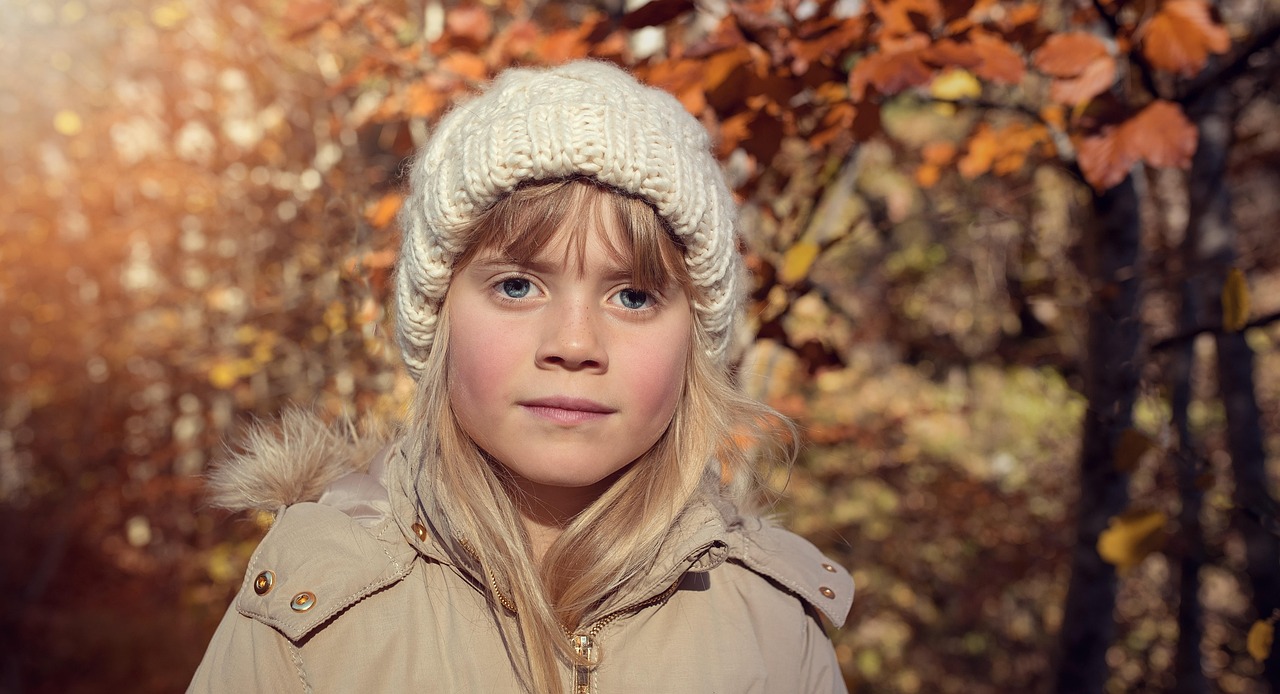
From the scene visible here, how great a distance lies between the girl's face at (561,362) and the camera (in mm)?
1489

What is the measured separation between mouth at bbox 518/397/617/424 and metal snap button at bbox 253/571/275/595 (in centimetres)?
49

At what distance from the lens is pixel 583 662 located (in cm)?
158

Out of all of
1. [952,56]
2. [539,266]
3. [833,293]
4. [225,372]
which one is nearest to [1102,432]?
[952,56]

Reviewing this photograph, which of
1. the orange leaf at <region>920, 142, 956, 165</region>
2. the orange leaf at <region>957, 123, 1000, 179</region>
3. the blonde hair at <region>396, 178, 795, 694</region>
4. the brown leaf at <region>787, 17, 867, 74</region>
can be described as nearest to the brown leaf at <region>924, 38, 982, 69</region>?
the brown leaf at <region>787, 17, 867, 74</region>

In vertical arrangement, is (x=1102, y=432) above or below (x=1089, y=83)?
below

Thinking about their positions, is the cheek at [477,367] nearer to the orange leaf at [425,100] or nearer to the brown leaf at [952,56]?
the brown leaf at [952,56]

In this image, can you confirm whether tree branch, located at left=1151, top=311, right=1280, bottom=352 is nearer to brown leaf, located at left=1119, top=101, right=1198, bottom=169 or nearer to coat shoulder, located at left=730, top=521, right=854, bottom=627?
brown leaf, located at left=1119, top=101, right=1198, bottom=169

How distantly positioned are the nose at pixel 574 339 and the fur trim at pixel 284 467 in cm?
56

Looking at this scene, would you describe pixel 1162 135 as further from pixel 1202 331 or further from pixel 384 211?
pixel 384 211

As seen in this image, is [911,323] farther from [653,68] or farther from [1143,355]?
[653,68]

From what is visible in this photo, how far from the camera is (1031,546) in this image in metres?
5.67

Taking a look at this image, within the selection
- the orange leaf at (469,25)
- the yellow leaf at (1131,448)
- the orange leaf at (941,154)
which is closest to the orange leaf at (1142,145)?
the yellow leaf at (1131,448)

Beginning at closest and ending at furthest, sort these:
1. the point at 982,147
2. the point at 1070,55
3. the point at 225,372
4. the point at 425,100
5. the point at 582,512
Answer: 1. the point at 582,512
2. the point at 1070,55
3. the point at 425,100
4. the point at 982,147
5. the point at 225,372

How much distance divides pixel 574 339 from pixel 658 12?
90cm
